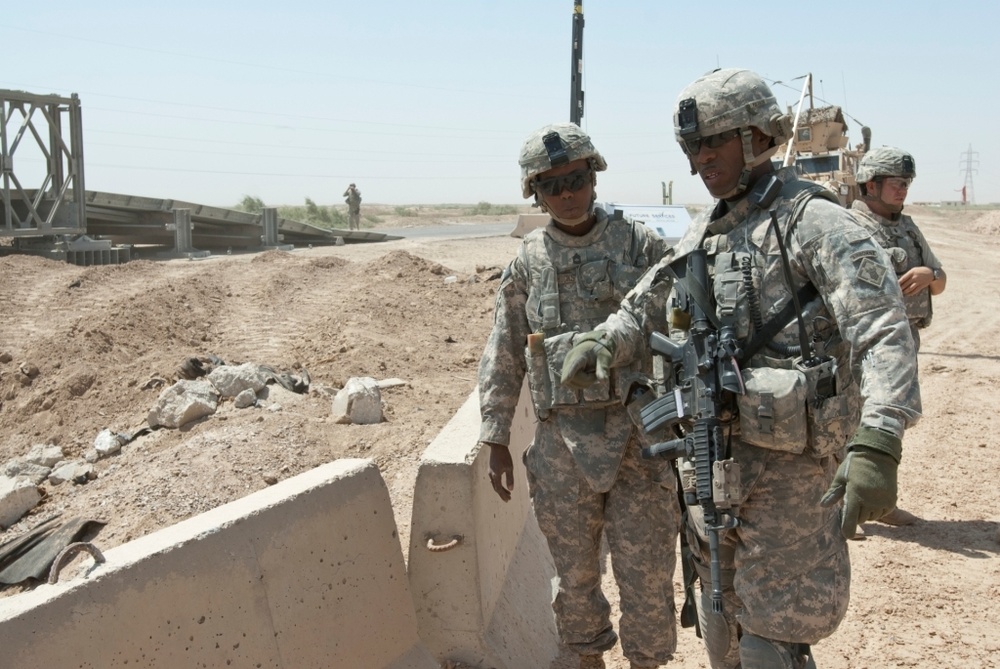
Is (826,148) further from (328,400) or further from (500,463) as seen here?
(500,463)

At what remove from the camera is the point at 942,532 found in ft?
19.6

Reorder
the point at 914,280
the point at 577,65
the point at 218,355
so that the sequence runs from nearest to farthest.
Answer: the point at 914,280, the point at 218,355, the point at 577,65

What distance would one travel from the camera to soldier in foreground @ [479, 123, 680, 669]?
12.4 feet

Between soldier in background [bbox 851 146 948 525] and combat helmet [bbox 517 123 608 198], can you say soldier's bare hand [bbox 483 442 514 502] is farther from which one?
soldier in background [bbox 851 146 948 525]

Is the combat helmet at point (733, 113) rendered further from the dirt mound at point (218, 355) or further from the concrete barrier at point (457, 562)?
the dirt mound at point (218, 355)

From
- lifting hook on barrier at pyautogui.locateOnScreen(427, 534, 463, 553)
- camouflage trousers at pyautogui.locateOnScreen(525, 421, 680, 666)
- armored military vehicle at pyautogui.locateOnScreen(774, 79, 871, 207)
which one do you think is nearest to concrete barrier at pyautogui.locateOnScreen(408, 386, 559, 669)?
lifting hook on barrier at pyautogui.locateOnScreen(427, 534, 463, 553)

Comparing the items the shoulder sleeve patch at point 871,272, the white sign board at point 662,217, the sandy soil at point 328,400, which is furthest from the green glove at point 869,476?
the white sign board at point 662,217

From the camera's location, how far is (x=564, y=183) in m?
3.91

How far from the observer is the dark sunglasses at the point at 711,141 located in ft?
10.3

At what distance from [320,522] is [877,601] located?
2892mm

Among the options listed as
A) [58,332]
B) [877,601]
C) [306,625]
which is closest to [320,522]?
[306,625]

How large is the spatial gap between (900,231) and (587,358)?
3.41 meters

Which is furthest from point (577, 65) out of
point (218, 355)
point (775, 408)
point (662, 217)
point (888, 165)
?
point (775, 408)

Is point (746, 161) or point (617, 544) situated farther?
point (617, 544)
